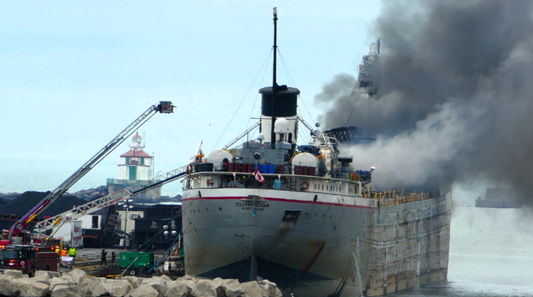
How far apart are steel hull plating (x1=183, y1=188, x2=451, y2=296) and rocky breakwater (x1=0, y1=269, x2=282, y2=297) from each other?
464 centimetres

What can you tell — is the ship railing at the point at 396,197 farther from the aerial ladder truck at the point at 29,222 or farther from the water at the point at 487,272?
the aerial ladder truck at the point at 29,222

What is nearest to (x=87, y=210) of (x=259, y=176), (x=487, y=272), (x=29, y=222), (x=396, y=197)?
(x=29, y=222)

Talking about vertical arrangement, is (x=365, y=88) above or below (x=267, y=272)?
above

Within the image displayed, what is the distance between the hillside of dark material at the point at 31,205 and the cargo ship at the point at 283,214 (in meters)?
78.6

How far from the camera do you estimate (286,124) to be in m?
57.7

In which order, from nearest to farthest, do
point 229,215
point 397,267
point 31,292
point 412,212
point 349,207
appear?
1. point 31,292
2. point 229,215
3. point 349,207
4. point 397,267
5. point 412,212

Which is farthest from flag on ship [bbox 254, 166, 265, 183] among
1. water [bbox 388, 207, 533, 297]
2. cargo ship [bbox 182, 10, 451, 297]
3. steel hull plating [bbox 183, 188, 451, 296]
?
water [bbox 388, 207, 533, 297]

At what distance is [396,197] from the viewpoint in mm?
75125

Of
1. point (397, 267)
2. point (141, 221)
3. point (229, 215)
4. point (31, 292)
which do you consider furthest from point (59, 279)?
point (141, 221)

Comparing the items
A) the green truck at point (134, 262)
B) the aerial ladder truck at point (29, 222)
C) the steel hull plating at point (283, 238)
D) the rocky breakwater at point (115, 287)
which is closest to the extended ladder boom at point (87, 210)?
the aerial ladder truck at point (29, 222)

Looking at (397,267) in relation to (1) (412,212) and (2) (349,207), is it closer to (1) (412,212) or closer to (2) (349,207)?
(1) (412,212)

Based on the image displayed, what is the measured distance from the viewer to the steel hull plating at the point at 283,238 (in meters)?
49.8

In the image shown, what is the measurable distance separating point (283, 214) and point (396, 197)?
2799 cm

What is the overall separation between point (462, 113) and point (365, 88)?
27284 millimetres
